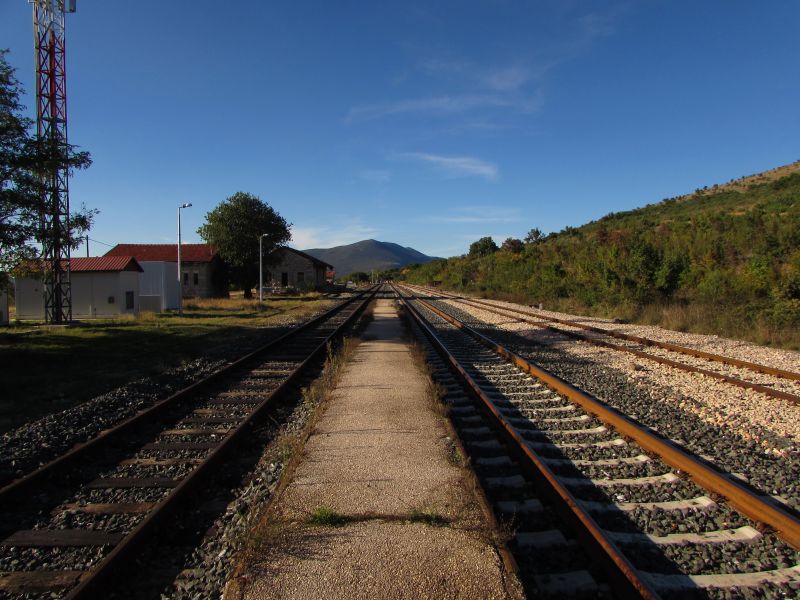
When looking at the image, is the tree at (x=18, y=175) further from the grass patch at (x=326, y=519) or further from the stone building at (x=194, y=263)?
the stone building at (x=194, y=263)

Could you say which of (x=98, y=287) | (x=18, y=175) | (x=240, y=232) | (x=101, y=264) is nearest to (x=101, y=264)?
(x=101, y=264)

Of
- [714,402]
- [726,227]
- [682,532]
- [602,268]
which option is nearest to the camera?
[682,532]

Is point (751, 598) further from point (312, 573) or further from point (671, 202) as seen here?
point (671, 202)

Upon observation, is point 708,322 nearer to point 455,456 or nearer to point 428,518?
point 455,456

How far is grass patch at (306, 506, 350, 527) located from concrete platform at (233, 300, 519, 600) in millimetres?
51

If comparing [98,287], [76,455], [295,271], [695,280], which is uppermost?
[295,271]

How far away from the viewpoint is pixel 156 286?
29422 millimetres

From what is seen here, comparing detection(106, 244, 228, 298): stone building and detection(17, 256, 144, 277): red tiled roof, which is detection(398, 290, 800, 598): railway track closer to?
detection(17, 256, 144, 277): red tiled roof

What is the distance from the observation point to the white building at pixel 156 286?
29016mm

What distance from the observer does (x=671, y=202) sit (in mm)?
83000

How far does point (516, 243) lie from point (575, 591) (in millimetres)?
88255

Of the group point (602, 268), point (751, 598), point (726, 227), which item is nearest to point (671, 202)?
point (726, 227)

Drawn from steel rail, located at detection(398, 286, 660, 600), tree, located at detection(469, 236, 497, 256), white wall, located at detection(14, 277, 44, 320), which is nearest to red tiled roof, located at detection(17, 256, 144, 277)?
white wall, located at detection(14, 277, 44, 320)

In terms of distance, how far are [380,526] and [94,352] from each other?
13564 millimetres
